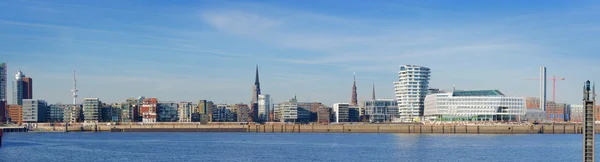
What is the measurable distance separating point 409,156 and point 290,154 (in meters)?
15.0

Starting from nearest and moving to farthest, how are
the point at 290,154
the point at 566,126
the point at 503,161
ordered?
the point at 503,161, the point at 290,154, the point at 566,126

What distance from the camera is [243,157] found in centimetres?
9119

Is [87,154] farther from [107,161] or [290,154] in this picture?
[290,154]

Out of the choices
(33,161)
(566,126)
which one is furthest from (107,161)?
(566,126)

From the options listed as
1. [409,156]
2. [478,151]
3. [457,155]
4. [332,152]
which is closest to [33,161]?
[332,152]

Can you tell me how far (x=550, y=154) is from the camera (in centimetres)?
9681

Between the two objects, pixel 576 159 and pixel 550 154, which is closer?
pixel 576 159

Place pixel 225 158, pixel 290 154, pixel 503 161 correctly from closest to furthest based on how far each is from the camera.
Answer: pixel 503 161 < pixel 225 158 < pixel 290 154

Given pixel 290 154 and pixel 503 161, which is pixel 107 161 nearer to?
pixel 290 154

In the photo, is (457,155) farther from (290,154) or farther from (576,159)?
(290,154)

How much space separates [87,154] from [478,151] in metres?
50.7

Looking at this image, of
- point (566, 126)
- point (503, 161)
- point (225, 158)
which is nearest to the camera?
point (503, 161)

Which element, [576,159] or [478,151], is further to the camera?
[478,151]

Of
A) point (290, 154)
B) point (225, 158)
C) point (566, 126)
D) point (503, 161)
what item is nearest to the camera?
point (503, 161)
